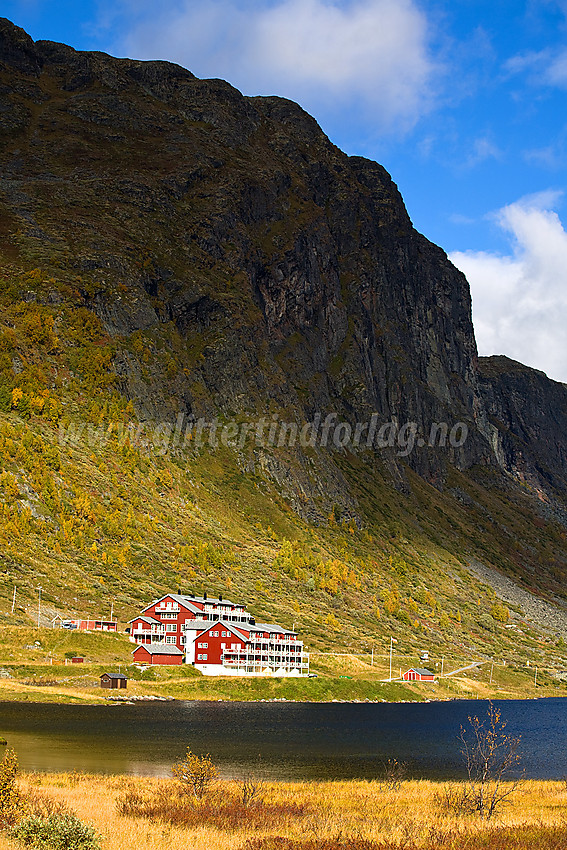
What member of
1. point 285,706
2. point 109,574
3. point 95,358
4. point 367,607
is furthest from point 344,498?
point 285,706

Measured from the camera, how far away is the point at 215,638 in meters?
108

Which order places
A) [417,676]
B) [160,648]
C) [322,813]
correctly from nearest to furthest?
[322,813] < [160,648] < [417,676]

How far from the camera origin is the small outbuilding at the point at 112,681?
8169cm

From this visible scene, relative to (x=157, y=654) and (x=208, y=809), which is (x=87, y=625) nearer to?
(x=157, y=654)

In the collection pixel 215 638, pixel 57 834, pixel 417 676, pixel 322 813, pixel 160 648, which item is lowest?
pixel 417 676

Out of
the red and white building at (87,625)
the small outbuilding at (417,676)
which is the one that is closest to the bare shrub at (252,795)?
the red and white building at (87,625)

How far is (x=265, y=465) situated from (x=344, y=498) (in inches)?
1052

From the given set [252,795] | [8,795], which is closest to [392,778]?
[252,795]

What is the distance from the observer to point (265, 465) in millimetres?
178750

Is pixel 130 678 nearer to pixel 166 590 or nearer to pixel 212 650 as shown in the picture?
pixel 212 650

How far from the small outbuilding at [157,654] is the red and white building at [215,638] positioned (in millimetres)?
944

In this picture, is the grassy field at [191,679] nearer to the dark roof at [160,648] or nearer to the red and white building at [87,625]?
the red and white building at [87,625]

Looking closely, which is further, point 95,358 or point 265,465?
point 265,465

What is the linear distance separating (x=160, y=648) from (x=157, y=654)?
118cm
